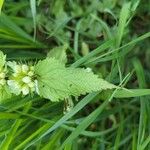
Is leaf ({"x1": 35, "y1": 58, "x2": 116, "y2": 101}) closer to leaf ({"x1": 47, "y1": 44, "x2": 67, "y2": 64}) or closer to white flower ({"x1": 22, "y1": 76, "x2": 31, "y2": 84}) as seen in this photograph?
white flower ({"x1": 22, "y1": 76, "x2": 31, "y2": 84})

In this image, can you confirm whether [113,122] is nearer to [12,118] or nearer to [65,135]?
[65,135]

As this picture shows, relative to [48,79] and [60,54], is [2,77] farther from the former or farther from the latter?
[60,54]

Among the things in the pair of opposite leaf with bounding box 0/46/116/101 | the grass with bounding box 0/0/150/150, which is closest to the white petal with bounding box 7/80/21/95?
the pair of opposite leaf with bounding box 0/46/116/101

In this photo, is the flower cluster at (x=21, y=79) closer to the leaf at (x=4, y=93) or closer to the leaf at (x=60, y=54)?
the leaf at (x=4, y=93)

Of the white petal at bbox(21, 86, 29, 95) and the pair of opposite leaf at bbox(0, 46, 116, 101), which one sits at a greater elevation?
the pair of opposite leaf at bbox(0, 46, 116, 101)

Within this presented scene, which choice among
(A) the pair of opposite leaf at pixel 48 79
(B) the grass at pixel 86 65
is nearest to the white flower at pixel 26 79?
(A) the pair of opposite leaf at pixel 48 79

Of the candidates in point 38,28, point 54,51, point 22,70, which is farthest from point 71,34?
point 22,70

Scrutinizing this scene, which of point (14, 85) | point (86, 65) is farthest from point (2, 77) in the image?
point (86, 65)

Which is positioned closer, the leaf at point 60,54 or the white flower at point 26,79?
the white flower at point 26,79
